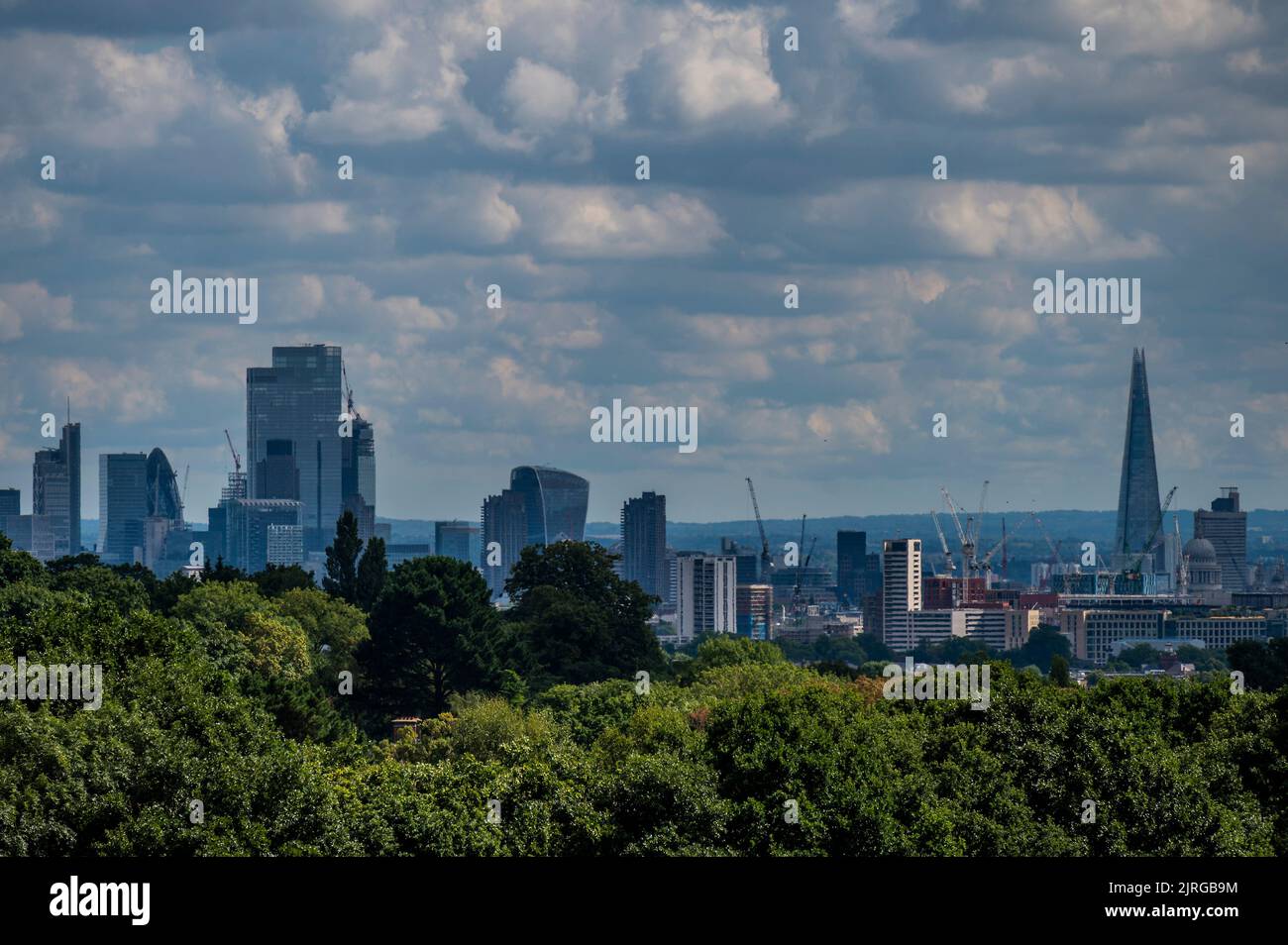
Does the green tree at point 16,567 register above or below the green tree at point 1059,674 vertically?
above

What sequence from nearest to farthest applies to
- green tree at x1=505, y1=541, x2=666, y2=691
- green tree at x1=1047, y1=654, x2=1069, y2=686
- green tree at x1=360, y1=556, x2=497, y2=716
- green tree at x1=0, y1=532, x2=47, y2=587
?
1. green tree at x1=0, y1=532, x2=47, y2=587
2. green tree at x1=1047, y1=654, x2=1069, y2=686
3. green tree at x1=360, y1=556, x2=497, y2=716
4. green tree at x1=505, y1=541, x2=666, y2=691

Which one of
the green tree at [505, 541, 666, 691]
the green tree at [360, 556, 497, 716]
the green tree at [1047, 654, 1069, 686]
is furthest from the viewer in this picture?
the green tree at [505, 541, 666, 691]

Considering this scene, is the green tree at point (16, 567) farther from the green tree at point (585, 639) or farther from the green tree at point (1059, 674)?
the green tree at point (1059, 674)

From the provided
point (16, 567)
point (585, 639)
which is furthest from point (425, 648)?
point (16, 567)

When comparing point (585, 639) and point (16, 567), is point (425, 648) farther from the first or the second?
point (16, 567)

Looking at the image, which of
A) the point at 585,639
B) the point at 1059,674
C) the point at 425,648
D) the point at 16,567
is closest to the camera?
the point at 16,567

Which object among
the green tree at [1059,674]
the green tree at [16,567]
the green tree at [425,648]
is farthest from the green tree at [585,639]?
the green tree at [16,567]

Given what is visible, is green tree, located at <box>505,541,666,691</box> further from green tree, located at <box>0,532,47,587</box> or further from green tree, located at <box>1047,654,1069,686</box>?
green tree, located at <box>0,532,47,587</box>

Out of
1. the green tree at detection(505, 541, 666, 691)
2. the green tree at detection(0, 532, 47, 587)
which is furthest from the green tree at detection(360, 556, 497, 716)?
the green tree at detection(0, 532, 47, 587)
